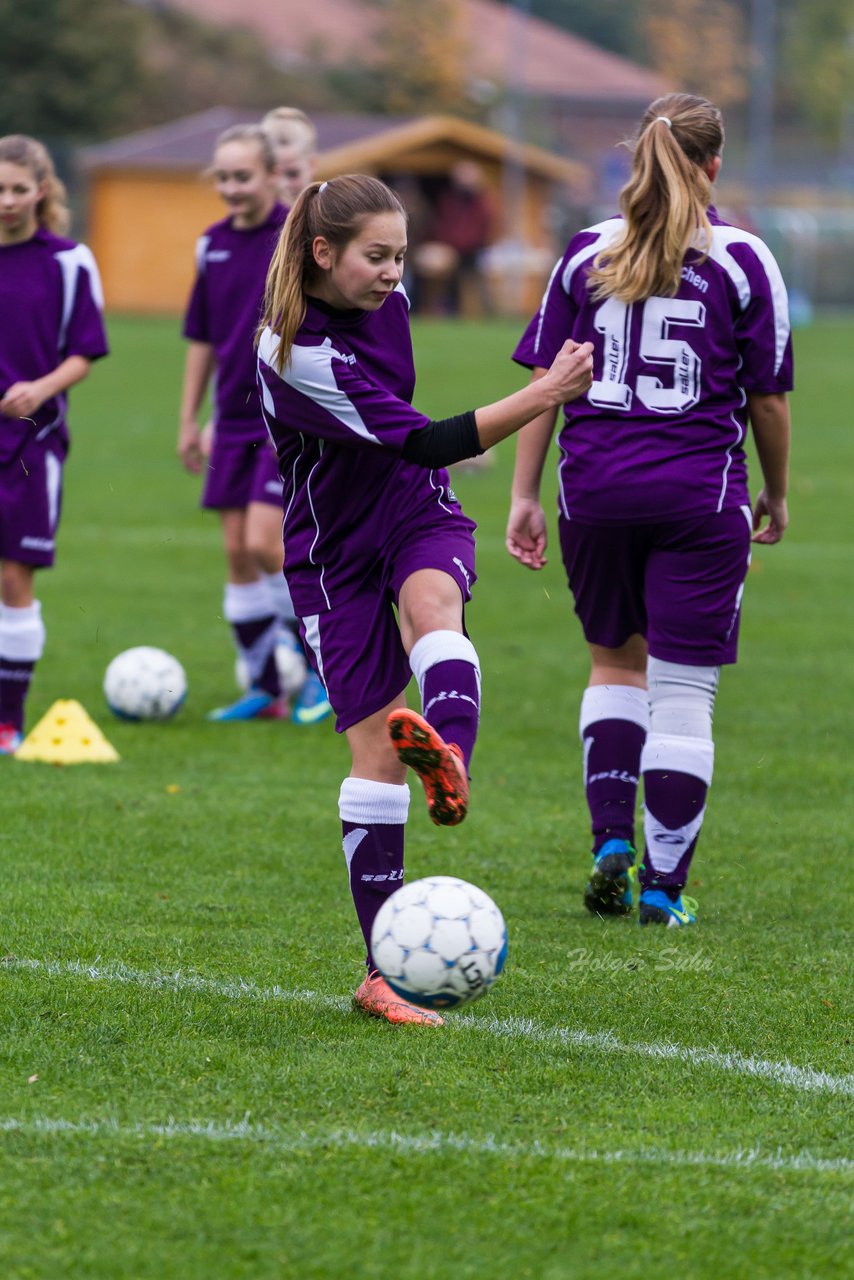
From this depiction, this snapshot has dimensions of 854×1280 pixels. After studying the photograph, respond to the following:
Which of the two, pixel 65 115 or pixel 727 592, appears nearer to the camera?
pixel 727 592

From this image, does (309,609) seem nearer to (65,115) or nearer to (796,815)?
(796,815)

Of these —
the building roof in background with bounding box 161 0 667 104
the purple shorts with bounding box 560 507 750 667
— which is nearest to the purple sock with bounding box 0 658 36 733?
the purple shorts with bounding box 560 507 750 667

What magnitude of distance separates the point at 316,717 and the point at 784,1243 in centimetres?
511

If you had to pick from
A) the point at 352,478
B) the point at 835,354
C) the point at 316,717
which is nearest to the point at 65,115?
the point at 835,354

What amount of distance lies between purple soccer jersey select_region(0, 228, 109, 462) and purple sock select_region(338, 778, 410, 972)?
297cm

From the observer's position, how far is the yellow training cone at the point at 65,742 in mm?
7008

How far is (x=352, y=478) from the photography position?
4.31 meters

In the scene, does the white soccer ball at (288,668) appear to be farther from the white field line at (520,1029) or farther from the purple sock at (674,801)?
the white field line at (520,1029)

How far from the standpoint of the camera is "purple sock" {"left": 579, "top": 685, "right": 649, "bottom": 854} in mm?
5324

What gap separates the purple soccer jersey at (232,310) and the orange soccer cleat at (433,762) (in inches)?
156

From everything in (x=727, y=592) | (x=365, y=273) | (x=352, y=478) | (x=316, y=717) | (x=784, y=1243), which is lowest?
(x=316, y=717)

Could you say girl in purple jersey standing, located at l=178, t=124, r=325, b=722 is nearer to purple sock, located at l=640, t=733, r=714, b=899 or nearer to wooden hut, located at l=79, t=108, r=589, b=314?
purple sock, located at l=640, t=733, r=714, b=899

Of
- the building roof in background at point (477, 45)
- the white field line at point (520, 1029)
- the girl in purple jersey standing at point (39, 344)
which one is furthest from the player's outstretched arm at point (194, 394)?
the building roof in background at point (477, 45)

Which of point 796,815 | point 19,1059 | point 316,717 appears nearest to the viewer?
point 19,1059
